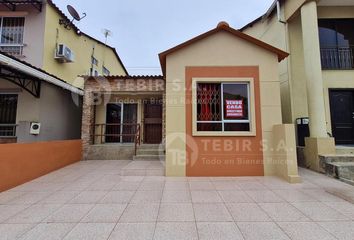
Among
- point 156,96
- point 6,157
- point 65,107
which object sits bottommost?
point 6,157

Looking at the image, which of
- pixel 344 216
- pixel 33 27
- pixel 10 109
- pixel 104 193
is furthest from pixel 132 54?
pixel 344 216

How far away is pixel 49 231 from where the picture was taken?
2.81 metres

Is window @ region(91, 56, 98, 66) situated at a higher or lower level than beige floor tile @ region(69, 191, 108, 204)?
higher

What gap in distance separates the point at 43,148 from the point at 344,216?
7.84 metres

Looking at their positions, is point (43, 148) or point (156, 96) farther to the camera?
point (156, 96)

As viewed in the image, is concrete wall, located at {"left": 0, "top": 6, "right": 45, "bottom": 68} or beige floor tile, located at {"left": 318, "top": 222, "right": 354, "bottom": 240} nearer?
beige floor tile, located at {"left": 318, "top": 222, "right": 354, "bottom": 240}

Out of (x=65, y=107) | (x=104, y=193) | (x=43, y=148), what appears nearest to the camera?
(x=104, y=193)

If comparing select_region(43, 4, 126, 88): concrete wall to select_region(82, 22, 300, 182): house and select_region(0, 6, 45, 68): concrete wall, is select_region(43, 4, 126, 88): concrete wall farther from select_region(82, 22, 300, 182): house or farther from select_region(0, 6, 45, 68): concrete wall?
select_region(82, 22, 300, 182): house

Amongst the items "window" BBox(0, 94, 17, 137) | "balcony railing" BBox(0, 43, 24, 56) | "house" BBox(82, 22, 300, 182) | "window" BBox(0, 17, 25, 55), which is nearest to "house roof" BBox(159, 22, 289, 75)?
"house" BBox(82, 22, 300, 182)

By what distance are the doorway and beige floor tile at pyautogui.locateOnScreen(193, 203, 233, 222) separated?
23.3 feet

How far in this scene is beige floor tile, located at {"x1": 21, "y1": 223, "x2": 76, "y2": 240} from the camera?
2.66 m

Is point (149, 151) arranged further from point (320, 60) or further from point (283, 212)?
point (320, 60)

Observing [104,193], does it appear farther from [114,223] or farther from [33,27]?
[33,27]

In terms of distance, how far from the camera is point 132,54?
26.2 m
